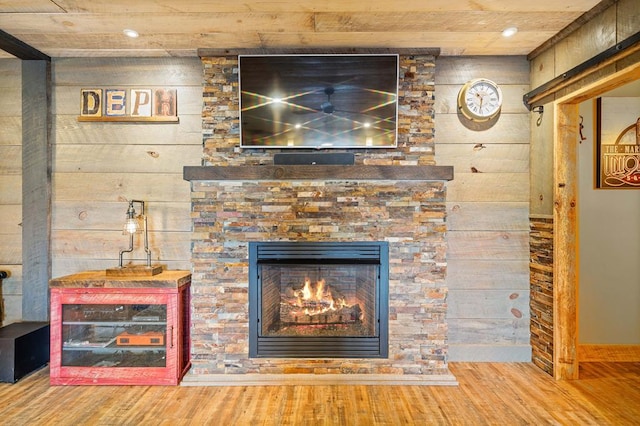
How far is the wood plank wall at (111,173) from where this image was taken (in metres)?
2.83

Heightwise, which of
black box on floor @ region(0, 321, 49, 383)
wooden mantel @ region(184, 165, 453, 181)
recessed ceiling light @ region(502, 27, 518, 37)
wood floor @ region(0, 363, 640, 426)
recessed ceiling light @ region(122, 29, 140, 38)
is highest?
recessed ceiling light @ region(502, 27, 518, 37)

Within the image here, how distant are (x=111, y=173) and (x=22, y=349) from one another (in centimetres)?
135

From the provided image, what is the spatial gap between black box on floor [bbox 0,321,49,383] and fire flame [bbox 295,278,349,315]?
187 cm

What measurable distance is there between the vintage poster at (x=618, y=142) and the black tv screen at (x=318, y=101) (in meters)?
1.69

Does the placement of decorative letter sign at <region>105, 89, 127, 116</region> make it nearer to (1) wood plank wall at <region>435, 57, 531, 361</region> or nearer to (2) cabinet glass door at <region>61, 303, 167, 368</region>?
(2) cabinet glass door at <region>61, 303, 167, 368</region>

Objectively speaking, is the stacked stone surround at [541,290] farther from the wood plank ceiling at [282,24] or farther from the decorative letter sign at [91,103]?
the decorative letter sign at [91,103]

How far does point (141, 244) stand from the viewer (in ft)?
9.27

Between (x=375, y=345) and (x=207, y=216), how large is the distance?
1.45m

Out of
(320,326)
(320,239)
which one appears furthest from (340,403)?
(320,239)

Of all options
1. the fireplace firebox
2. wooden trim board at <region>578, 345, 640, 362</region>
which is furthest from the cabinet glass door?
wooden trim board at <region>578, 345, 640, 362</region>

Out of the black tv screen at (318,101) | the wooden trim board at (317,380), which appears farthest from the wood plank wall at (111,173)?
the wooden trim board at (317,380)

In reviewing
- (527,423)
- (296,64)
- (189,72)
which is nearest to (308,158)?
(296,64)

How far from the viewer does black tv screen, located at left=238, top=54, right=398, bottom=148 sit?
258 cm

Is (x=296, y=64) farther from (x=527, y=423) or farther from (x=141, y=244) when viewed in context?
(x=527, y=423)
